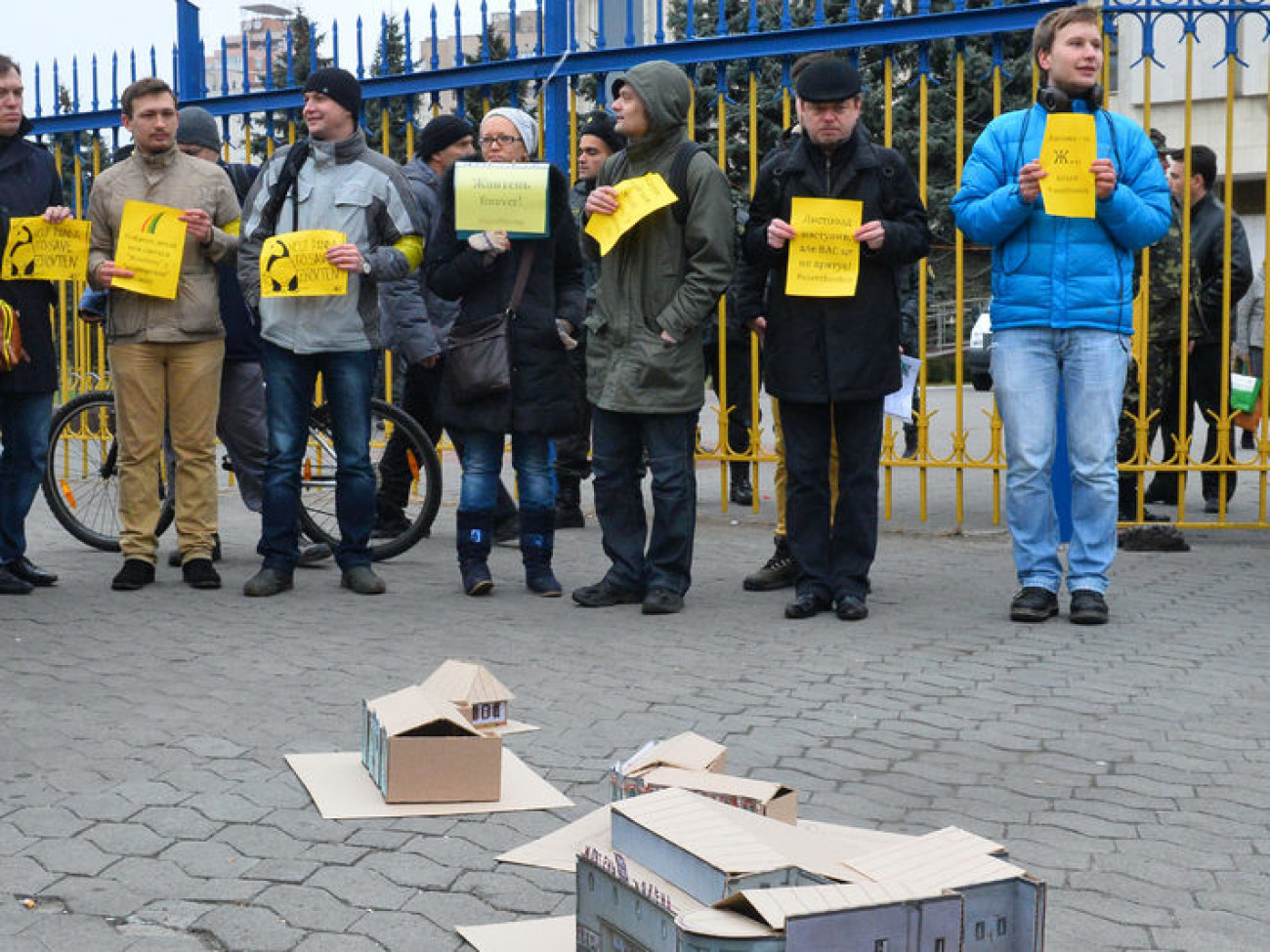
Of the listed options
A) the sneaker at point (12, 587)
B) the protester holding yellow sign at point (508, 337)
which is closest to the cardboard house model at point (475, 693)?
the protester holding yellow sign at point (508, 337)

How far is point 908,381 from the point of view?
7328 millimetres

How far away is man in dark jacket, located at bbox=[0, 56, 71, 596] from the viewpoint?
7.20 m

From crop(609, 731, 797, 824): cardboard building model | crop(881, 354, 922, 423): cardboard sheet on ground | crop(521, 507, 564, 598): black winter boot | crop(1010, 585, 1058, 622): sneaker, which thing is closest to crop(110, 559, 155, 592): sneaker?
A: crop(521, 507, 564, 598): black winter boot

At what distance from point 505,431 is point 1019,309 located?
6.90 feet

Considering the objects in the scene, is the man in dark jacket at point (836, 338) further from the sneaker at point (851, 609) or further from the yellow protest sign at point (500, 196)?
the yellow protest sign at point (500, 196)

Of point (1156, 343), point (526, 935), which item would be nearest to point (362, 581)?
point (526, 935)

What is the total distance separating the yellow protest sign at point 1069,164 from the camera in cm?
631

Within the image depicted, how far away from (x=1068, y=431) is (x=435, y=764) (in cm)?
333

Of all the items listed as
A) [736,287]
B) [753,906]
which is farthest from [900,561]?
[753,906]

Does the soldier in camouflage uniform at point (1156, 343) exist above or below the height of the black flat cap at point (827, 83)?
below

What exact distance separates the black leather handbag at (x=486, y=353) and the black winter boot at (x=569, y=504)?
7.67 ft

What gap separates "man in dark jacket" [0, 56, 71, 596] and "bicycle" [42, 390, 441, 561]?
1.69ft

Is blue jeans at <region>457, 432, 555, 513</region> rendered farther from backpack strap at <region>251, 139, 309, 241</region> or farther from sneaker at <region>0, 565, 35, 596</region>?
sneaker at <region>0, 565, 35, 596</region>

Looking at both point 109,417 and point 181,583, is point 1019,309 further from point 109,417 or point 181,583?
point 109,417
